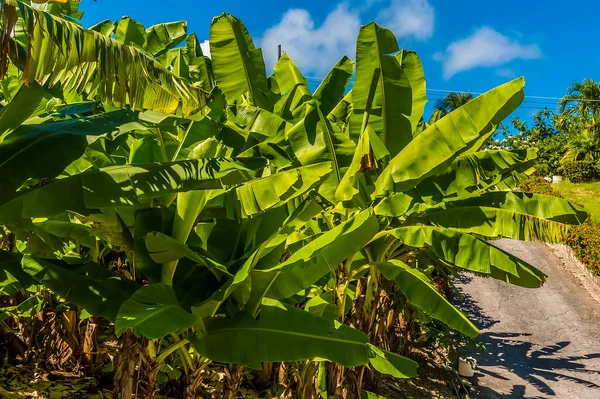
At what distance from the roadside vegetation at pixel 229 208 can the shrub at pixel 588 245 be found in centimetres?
1070

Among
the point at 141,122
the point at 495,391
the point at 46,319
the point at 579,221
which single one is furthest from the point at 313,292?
the point at 495,391

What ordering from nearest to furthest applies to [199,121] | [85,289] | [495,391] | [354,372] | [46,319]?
[85,289] < [199,121] < [354,372] < [46,319] < [495,391]

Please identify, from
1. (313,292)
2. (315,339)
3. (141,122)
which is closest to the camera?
(315,339)

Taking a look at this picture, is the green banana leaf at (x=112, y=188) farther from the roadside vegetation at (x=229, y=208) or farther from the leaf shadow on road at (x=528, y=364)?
the leaf shadow on road at (x=528, y=364)

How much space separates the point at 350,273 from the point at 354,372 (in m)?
0.94

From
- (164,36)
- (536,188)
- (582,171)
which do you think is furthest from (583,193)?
(164,36)

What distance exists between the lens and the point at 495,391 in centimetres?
726

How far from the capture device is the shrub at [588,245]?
13.0 m

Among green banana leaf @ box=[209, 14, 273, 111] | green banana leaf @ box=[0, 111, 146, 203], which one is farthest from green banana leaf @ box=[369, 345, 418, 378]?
green banana leaf @ box=[209, 14, 273, 111]

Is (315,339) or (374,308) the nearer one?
(315,339)

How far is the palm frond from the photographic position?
6.51ft

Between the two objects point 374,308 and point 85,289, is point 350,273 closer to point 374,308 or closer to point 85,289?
point 374,308

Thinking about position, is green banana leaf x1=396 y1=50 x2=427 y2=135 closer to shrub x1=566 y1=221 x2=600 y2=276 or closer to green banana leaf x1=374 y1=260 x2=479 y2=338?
green banana leaf x1=374 y1=260 x2=479 y2=338

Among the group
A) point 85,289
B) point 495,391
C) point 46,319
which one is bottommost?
point 495,391
